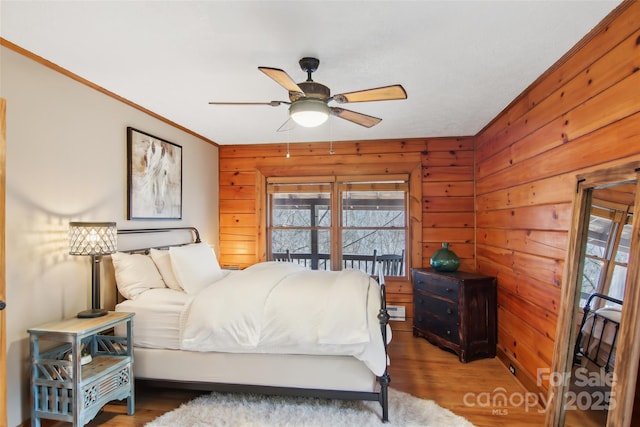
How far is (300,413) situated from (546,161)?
8.63 feet

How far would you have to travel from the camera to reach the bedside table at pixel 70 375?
82.0 inches

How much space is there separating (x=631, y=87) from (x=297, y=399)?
114 inches

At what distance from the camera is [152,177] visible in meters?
3.52

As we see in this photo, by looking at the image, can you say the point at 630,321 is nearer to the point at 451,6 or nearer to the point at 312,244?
the point at 451,6

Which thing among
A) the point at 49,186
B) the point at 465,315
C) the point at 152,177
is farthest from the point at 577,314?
the point at 152,177

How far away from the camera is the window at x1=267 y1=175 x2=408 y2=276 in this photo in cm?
475

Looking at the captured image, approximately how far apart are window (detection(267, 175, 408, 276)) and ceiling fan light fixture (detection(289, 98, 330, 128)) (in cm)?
254

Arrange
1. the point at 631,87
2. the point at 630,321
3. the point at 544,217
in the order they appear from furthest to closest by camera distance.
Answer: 1. the point at 544,217
2. the point at 631,87
3. the point at 630,321

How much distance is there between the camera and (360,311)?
2.42 meters

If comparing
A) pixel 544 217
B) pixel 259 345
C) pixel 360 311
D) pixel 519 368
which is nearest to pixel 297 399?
pixel 259 345

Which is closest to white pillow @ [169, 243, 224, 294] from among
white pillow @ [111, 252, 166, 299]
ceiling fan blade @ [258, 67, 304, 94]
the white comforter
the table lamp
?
white pillow @ [111, 252, 166, 299]

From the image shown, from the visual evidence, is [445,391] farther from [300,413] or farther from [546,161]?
[546,161]

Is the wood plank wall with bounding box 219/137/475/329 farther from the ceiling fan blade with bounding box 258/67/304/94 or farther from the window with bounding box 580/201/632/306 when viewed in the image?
the ceiling fan blade with bounding box 258/67/304/94

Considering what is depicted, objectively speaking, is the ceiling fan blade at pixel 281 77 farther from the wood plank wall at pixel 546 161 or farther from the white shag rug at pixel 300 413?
the white shag rug at pixel 300 413
